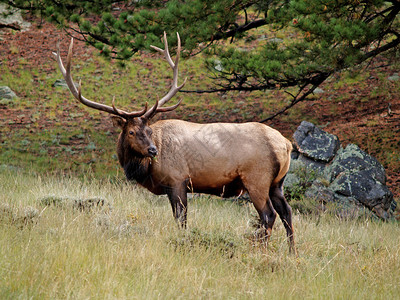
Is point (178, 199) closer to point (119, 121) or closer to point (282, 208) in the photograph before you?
point (119, 121)

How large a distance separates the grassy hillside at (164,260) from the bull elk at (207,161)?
0.39 meters

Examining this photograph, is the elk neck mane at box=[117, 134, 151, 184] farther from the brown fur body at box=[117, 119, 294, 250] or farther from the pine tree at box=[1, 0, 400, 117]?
the pine tree at box=[1, 0, 400, 117]

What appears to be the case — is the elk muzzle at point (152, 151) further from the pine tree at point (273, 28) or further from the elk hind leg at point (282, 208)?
the pine tree at point (273, 28)

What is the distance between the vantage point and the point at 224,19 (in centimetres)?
1030

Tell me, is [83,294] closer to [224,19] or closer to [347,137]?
[224,19]

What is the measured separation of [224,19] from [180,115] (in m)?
5.15

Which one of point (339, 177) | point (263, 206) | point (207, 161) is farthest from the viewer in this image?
point (339, 177)

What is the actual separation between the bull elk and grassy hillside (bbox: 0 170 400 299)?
39cm

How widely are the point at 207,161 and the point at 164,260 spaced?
1737 mm

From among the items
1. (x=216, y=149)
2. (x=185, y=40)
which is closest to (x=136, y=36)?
(x=185, y=40)

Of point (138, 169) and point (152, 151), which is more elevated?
point (152, 151)

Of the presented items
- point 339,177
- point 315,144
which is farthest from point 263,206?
point 315,144

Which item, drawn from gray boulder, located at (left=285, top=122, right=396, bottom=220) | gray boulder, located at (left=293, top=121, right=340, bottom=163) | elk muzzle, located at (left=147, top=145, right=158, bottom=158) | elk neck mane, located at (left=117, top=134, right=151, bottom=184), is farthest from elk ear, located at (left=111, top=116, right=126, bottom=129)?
gray boulder, located at (left=293, top=121, right=340, bottom=163)

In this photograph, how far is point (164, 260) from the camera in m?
4.59
